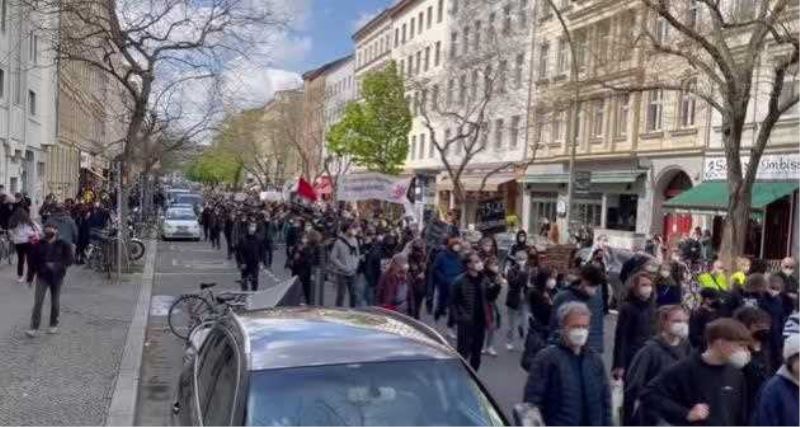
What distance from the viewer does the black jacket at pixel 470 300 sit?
10062 millimetres

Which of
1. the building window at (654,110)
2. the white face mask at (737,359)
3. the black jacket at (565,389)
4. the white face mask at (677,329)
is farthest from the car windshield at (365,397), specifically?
the building window at (654,110)

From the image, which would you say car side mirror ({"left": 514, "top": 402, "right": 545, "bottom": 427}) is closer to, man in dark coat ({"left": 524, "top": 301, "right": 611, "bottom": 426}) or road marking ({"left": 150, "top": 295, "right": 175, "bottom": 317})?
man in dark coat ({"left": 524, "top": 301, "right": 611, "bottom": 426})

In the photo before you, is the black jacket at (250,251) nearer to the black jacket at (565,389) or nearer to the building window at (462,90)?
the black jacket at (565,389)

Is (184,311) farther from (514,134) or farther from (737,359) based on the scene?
(514,134)

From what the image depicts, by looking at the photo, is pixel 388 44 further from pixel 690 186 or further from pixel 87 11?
pixel 87 11

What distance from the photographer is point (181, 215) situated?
1491 inches

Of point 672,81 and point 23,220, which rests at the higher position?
point 672,81

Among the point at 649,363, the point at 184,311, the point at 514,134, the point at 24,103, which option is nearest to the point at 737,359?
the point at 649,363

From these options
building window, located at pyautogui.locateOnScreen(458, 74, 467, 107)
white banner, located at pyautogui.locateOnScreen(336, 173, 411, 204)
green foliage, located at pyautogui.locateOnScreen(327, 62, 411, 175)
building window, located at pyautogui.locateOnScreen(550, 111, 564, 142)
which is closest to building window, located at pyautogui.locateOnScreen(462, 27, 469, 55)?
building window, located at pyautogui.locateOnScreen(458, 74, 467, 107)

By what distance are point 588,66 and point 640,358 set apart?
2942 cm

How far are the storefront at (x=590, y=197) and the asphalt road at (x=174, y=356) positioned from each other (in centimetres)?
1322

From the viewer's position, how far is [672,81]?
2908 centimetres

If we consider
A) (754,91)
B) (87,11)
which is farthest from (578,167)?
(87,11)

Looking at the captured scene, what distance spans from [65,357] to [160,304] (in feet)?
19.6
